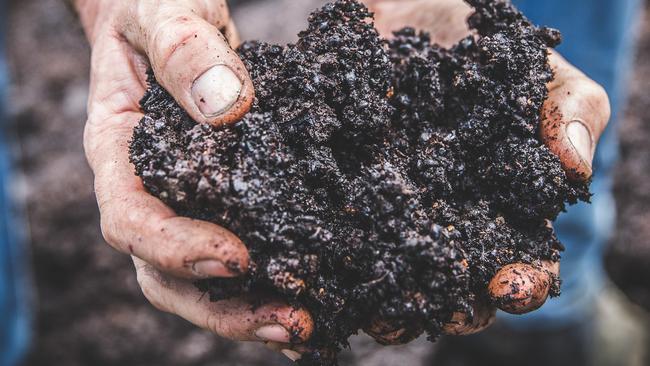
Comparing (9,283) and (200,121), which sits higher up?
(200,121)

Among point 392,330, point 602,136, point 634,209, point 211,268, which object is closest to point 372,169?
point 392,330

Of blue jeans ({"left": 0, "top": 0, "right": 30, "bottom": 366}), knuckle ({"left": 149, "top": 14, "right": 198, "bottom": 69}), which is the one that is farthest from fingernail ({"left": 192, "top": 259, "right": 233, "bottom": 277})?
blue jeans ({"left": 0, "top": 0, "right": 30, "bottom": 366})

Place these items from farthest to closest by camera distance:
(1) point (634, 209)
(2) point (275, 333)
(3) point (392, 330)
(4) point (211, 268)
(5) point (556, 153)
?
(1) point (634, 209) → (5) point (556, 153) → (3) point (392, 330) → (2) point (275, 333) → (4) point (211, 268)

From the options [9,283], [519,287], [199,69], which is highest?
[199,69]

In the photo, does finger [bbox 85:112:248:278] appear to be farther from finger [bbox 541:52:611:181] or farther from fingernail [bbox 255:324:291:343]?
finger [bbox 541:52:611:181]

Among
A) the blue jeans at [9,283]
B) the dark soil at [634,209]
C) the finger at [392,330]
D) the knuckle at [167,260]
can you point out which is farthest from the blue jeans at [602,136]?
the blue jeans at [9,283]

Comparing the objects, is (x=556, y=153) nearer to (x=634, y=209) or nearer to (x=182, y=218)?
(x=182, y=218)

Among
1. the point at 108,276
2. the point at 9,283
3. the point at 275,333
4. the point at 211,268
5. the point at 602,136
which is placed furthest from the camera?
the point at 108,276
